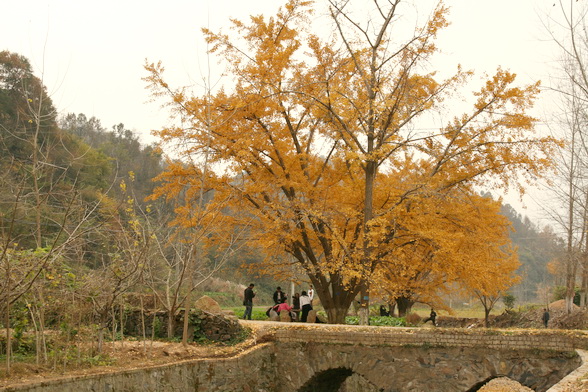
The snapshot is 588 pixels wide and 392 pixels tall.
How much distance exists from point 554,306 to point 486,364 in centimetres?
2372

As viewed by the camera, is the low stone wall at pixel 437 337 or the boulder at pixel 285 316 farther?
the boulder at pixel 285 316

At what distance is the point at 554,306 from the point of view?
33.1 meters

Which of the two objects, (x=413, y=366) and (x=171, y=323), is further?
(x=171, y=323)

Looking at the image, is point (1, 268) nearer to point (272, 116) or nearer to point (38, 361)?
point (38, 361)

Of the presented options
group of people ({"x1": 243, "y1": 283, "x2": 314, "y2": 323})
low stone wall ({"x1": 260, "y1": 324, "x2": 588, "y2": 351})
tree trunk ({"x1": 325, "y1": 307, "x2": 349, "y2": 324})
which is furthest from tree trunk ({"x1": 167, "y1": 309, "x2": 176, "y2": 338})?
tree trunk ({"x1": 325, "y1": 307, "x2": 349, "y2": 324})

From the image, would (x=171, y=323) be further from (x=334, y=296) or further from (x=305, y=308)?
(x=334, y=296)

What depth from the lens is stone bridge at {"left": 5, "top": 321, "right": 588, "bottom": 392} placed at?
36.6 ft

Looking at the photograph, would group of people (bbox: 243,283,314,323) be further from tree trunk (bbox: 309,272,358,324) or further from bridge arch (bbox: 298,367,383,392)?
bridge arch (bbox: 298,367,383,392)

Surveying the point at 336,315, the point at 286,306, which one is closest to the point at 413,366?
the point at 336,315

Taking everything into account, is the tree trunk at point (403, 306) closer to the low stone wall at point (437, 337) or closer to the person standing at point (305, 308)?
the person standing at point (305, 308)

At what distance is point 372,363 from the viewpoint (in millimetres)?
13047

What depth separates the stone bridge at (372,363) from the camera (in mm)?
11164

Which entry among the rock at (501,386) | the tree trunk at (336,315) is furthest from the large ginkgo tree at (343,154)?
the rock at (501,386)

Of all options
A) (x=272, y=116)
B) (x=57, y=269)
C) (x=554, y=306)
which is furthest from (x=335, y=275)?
(x=554, y=306)
